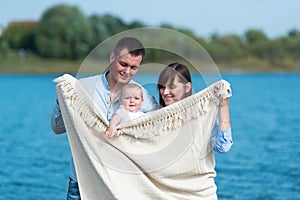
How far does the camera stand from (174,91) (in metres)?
3.56

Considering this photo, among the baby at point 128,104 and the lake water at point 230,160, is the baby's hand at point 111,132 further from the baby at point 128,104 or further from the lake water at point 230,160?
the lake water at point 230,160

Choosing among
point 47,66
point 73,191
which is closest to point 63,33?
point 47,66

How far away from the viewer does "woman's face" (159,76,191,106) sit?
Answer: 3.55m

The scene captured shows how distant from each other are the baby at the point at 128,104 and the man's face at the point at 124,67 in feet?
0.16

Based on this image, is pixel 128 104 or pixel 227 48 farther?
pixel 227 48

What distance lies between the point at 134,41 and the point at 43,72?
64187 mm

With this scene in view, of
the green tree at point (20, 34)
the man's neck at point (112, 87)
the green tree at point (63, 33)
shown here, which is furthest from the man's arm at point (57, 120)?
the green tree at point (20, 34)

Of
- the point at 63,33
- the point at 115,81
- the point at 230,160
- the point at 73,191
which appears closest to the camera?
the point at 115,81

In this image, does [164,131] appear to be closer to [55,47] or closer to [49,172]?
[49,172]

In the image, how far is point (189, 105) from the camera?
3.51 m

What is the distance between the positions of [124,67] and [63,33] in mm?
64945

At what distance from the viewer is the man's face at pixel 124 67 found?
3.48 metres

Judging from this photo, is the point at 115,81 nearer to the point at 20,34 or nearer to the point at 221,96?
the point at 221,96

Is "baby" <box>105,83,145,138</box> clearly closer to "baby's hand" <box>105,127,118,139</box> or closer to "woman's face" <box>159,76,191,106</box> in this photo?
"baby's hand" <box>105,127,118,139</box>
